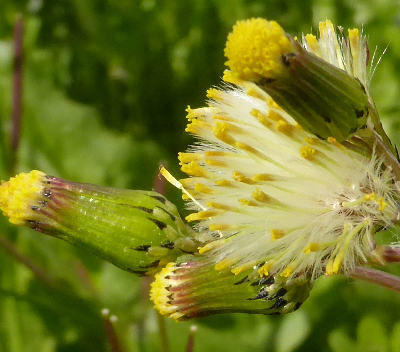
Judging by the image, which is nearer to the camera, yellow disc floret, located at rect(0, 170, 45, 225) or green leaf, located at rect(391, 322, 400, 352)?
yellow disc floret, located at rect(0, 170, 45, 225)

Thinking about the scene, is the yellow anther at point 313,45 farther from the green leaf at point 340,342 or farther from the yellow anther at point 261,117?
the green leaf at point 340,342

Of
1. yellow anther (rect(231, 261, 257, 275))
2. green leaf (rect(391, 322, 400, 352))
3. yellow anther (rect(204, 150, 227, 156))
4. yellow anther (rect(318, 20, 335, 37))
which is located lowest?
green leaf (rect(391, 322, 400, 352))

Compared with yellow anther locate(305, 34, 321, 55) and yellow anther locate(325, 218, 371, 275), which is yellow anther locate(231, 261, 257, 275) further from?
yellow anther locate(305, 34, 321, 55)

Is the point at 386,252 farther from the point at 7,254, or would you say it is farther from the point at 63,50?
the point at 63,50

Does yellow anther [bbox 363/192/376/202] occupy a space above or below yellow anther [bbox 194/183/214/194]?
below

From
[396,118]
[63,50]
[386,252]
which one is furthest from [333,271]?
[63,50]

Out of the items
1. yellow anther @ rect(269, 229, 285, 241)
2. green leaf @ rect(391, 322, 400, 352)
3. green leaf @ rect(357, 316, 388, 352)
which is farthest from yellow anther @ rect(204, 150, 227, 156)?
green leaf @ rect(357, 316, 388, 352)
